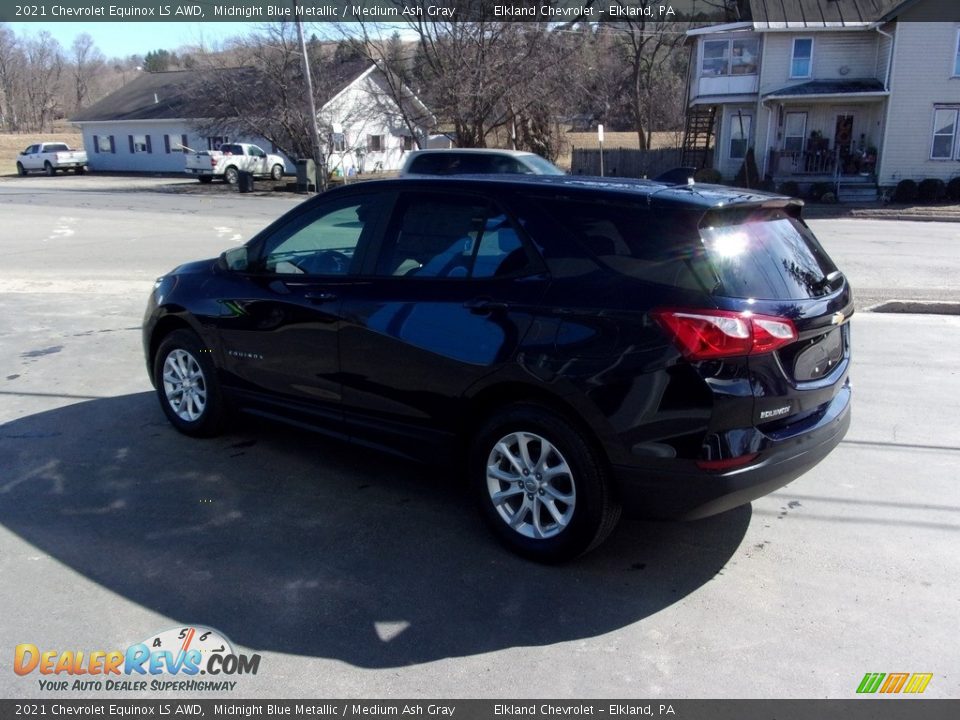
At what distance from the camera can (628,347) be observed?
346 cm

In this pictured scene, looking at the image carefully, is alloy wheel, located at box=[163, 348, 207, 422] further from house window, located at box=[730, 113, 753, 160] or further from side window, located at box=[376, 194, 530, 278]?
house window, located at box=[730, 113, 753, 160]

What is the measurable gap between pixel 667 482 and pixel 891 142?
31.8 m

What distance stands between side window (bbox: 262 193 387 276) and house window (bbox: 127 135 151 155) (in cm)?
5239

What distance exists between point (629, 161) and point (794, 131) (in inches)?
328

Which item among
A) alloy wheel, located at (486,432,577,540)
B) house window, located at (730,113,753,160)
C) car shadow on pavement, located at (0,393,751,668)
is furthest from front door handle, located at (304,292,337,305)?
house window, located at (730,113,753,160)

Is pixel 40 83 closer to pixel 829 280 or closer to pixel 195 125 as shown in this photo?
pixel 195 125

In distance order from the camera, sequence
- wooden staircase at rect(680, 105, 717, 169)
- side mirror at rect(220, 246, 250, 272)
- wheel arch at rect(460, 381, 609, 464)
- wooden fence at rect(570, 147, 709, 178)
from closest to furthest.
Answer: wheel arch at rect(460, 381, 609, 464), side mirror at rect(220, 246, 250, 272), wooden staircase at rect(680, 105, 717, 169), wooden fence at rect(570, 147, 709, 178)

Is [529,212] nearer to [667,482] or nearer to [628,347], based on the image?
[628,347]

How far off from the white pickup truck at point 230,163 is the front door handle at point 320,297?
36854mm

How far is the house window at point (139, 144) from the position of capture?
170ft

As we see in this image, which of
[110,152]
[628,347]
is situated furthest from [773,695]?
[110,152]

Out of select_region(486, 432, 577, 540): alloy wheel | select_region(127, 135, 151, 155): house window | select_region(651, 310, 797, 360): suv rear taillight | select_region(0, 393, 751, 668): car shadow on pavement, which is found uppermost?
select_region(127, 135, 151, 155): house window
